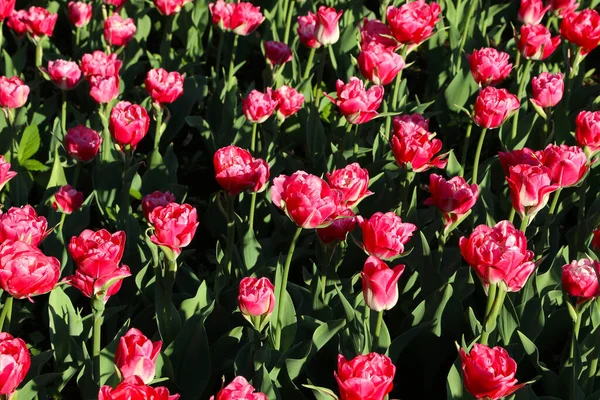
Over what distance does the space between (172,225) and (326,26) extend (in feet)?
4.53

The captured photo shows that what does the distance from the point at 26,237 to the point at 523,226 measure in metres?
1.17

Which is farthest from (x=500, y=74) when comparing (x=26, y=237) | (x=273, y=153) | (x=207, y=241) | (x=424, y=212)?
(x=26, y=237)

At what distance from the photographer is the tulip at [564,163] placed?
2.01 metres

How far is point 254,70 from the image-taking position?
151 inches

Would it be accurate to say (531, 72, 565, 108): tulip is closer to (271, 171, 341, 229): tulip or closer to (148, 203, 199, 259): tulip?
(271, 171, 341, 229): tulip

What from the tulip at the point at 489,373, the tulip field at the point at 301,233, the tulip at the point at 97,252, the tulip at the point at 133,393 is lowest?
the tulip field at the point at 301,233

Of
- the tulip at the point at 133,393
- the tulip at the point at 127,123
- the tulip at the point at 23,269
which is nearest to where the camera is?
the tulip at the point at 133,393

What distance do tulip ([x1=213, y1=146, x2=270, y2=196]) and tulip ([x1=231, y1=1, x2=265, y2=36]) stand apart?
49.2 inches

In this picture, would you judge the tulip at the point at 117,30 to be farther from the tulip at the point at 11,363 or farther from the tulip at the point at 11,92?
the tulip at the point at 11,363

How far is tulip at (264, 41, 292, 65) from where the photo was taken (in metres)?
2.93

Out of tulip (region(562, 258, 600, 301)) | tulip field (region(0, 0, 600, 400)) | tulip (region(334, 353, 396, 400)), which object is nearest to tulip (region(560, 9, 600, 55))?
tulip field (region(0, 0, 600, 400))

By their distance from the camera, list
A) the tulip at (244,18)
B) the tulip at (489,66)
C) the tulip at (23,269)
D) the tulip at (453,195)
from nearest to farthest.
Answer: the tulip at (23,269), the tulip at (453,195), the tulip at (489,66), the tulip at (244,18)

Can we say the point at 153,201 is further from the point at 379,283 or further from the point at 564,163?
the point at 564,163

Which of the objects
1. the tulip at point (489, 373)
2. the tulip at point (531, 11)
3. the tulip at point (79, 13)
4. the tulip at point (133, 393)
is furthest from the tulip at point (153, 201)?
the tulip at point (531, 11)
